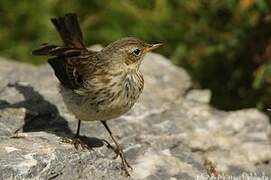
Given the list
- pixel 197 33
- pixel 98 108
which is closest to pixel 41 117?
pixel 98 108

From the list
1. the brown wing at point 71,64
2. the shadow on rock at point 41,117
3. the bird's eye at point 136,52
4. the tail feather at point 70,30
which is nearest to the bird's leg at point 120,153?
the shadow on rock at point 41,117

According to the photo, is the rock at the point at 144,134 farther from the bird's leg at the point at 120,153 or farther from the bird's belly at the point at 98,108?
the bird's belly at the point at 98,108

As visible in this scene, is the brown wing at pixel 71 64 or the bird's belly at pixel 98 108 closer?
the bird's belly at pixel 98 108

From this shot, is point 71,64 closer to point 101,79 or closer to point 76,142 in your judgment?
point 101,79

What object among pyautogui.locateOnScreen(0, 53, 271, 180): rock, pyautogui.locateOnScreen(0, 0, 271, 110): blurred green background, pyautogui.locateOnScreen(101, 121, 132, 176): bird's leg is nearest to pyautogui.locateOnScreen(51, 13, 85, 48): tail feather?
pyautogui.locateOnScreen(0, 53, 271, 180): rock

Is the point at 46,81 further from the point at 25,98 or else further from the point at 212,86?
the point at 212,86
